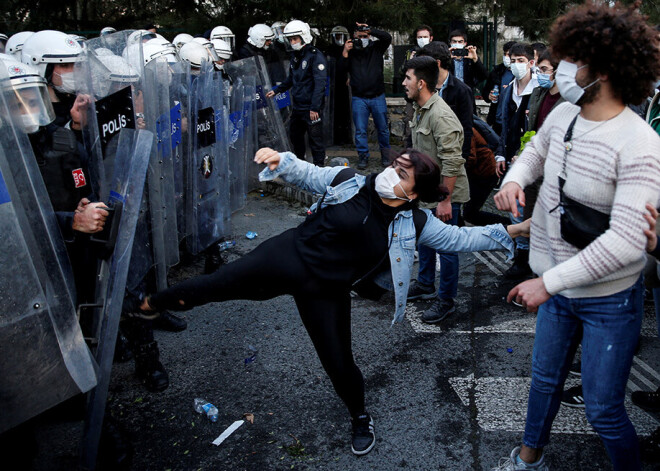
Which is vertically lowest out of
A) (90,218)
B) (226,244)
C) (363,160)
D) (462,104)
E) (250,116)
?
(363,160)

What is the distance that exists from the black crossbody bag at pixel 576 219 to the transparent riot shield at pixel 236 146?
3.96 m

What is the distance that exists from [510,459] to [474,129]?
9.76ft

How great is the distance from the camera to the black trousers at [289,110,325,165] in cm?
847

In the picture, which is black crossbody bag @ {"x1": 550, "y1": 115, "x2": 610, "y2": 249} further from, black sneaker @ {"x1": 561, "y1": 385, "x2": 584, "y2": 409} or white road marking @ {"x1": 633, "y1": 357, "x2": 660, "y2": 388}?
white road marking @ {"x1": 633, "y1": 357, "x2": 660, "y2": 388}

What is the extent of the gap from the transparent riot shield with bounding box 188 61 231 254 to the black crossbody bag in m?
3.34

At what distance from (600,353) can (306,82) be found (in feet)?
21.9

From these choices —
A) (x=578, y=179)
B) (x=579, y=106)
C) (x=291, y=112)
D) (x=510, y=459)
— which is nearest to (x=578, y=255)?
(x=578, y=179)

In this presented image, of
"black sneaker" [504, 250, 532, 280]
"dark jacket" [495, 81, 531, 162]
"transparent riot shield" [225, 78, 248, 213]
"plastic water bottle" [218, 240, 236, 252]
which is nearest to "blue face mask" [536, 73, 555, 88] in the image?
"dark jacket" [495, 81, 531, 162]

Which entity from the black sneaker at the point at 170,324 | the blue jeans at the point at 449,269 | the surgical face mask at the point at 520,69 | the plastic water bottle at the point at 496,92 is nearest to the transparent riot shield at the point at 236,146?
the black sneaker at the point at 170,324

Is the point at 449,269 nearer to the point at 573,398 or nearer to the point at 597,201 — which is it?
the point at 573,398

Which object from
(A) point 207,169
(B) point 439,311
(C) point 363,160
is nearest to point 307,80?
(C) point 363,160

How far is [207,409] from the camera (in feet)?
11.4

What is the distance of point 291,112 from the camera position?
9.00m

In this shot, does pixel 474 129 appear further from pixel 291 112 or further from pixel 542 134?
pixel 291 112
